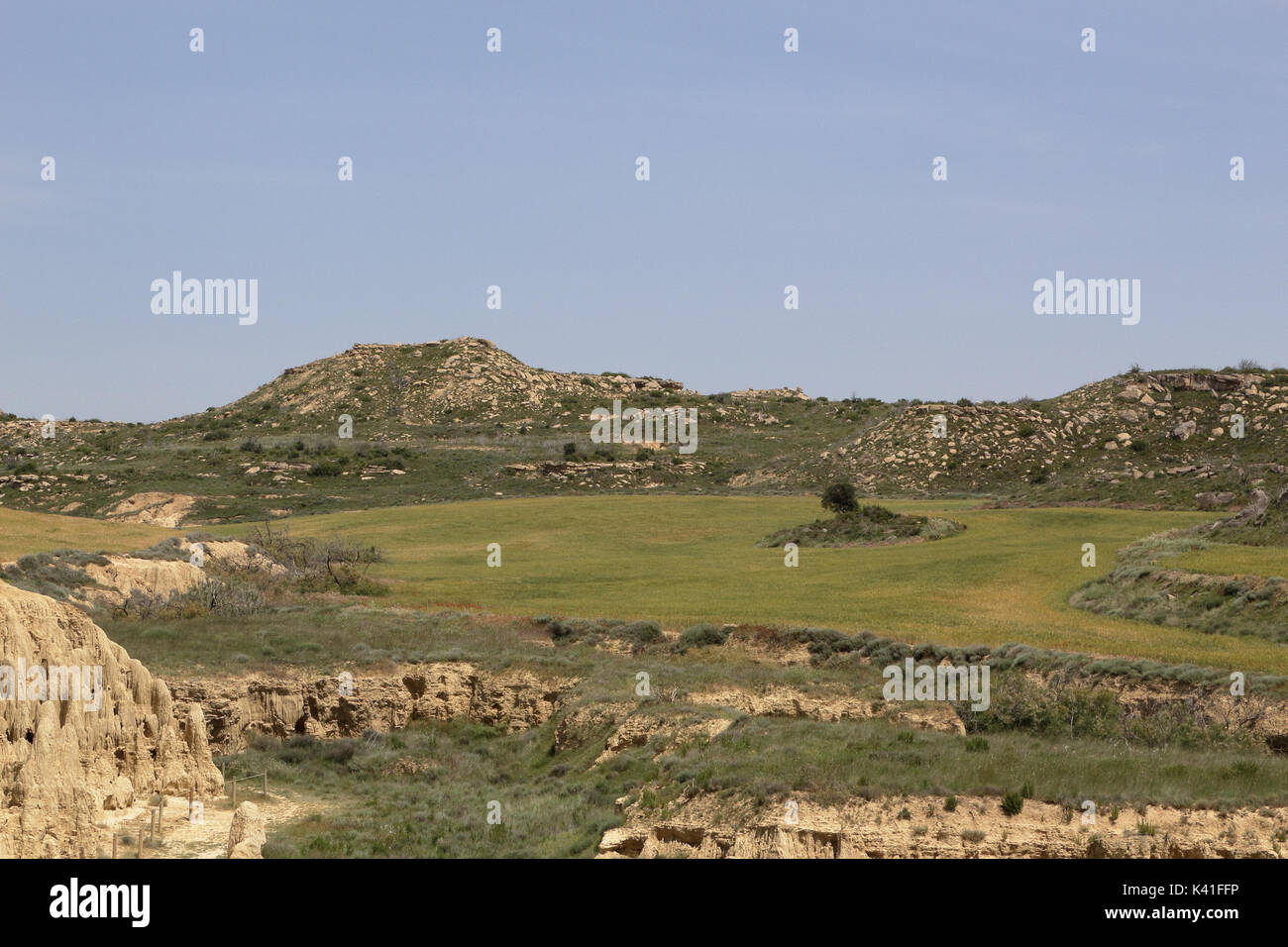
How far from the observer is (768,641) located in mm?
34406

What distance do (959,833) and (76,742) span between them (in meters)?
13.3

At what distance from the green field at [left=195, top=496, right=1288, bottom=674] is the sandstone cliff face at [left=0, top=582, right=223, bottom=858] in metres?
18.2

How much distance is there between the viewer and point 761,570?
5506 cm

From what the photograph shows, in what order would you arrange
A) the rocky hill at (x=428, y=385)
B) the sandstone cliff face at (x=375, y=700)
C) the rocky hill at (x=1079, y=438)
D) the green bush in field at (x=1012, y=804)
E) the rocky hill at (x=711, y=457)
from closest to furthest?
1. the green bush in field at (x=1012, y=804)
2. the sandstone cliff face at (x=375, y=700)
3. the rocky hill at (x=711, y=457)
4. the rocky hill at (x=1079, y=438)
5. the rocky hill at (x=428, y=385)

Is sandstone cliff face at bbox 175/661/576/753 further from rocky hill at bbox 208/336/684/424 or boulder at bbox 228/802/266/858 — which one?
rocky hill at bbox 208/336/684/424

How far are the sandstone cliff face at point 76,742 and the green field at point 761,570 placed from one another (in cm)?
1823

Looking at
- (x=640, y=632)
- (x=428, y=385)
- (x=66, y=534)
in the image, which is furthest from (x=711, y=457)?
(x=640, y=632)

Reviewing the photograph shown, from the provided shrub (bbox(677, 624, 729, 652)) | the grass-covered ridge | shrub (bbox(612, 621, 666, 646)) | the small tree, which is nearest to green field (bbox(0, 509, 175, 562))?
shrub (bbox(612, 621, 666, 646))

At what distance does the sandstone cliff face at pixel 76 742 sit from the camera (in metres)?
17.5

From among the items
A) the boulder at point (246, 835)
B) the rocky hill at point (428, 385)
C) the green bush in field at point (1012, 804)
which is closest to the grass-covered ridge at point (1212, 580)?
the green bush in field at point (1012, 804)

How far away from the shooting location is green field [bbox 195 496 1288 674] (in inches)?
1462

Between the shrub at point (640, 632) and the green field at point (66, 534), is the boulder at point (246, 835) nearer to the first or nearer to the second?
the shrub at point (640, 632)
